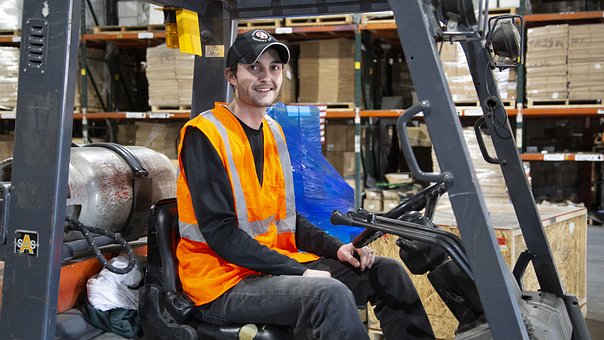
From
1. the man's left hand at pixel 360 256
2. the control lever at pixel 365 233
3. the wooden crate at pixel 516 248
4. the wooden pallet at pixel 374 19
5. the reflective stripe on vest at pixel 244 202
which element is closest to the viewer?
the control lever at pixel 365 233

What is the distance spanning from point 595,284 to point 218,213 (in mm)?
5514

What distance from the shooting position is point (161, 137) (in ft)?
37.9

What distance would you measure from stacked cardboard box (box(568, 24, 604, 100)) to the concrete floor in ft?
6.67

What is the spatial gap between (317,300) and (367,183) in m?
8.67

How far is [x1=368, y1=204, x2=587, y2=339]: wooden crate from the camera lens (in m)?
4.64

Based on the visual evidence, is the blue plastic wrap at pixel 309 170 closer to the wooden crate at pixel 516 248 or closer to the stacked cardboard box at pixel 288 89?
the wooden crate at pixel 516 248

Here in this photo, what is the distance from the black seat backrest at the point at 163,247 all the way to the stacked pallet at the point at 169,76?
7974 millimetres

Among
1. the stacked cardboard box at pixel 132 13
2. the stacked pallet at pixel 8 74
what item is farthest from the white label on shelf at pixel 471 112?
the stacked pallet at pixel 8 74

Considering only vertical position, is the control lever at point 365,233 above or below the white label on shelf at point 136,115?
below

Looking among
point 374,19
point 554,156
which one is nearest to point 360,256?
point 554,156

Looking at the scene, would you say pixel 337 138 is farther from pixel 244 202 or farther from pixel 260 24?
pixel 244 202

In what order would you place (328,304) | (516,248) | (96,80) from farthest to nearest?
(96,80) < (516,248) < (328,304)

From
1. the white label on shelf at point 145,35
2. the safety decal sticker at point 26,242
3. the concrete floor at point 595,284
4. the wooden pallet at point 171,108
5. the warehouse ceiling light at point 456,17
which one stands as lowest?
the concrete floor at point 595,284

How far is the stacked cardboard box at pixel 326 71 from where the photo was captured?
34.6 feet
